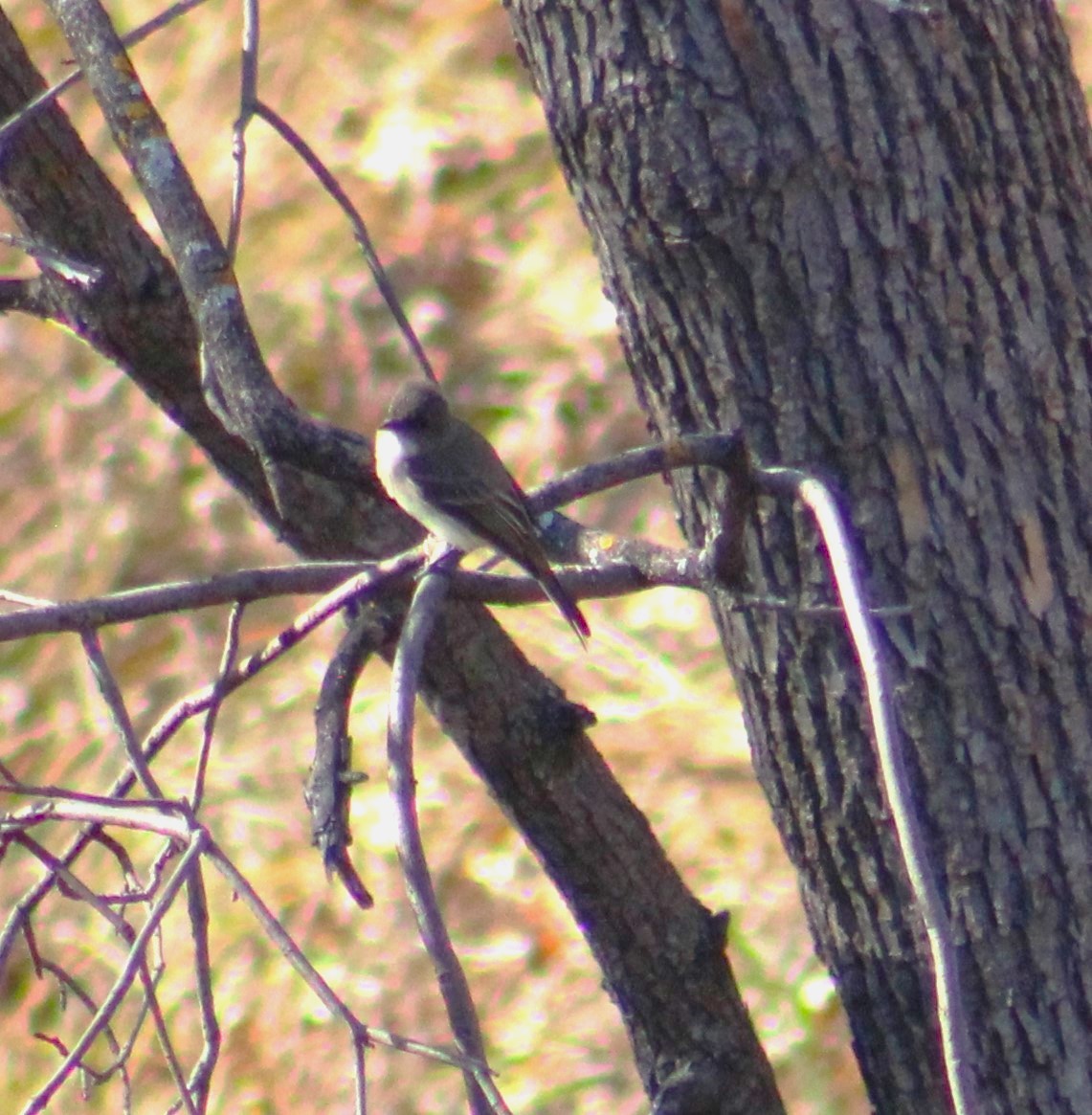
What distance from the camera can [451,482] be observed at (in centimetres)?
395

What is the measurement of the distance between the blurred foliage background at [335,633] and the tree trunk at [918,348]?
3208 mm

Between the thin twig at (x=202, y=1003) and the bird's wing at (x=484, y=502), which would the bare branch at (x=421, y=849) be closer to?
the thin twig at (x=202, y=1003)

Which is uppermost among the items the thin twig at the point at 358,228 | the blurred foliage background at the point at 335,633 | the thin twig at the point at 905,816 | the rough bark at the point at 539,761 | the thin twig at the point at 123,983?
the blurred foliage background at the point at 335,633

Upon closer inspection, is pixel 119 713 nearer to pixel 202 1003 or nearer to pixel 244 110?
pixel 202 1003

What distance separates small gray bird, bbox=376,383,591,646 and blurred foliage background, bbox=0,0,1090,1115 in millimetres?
1994

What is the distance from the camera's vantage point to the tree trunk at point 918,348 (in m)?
2.33

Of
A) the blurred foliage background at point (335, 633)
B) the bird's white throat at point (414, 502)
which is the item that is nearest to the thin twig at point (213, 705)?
the bird's white throat at point (414, 502)

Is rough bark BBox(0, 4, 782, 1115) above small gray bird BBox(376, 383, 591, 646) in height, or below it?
below

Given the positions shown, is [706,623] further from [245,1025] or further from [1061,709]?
[1061,709]

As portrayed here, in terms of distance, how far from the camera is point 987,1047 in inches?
97.4

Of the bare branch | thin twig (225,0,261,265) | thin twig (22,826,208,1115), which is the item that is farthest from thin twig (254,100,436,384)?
thin twig (22,826,208,1115)

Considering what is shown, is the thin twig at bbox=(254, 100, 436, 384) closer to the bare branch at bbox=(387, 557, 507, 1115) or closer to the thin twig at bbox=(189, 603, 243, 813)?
the thin twig at bbox=(189, 603, 243, 813)

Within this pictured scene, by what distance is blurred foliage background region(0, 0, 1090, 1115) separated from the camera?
6.25 m

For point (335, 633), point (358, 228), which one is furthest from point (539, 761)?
Answer: point (335, 633)
